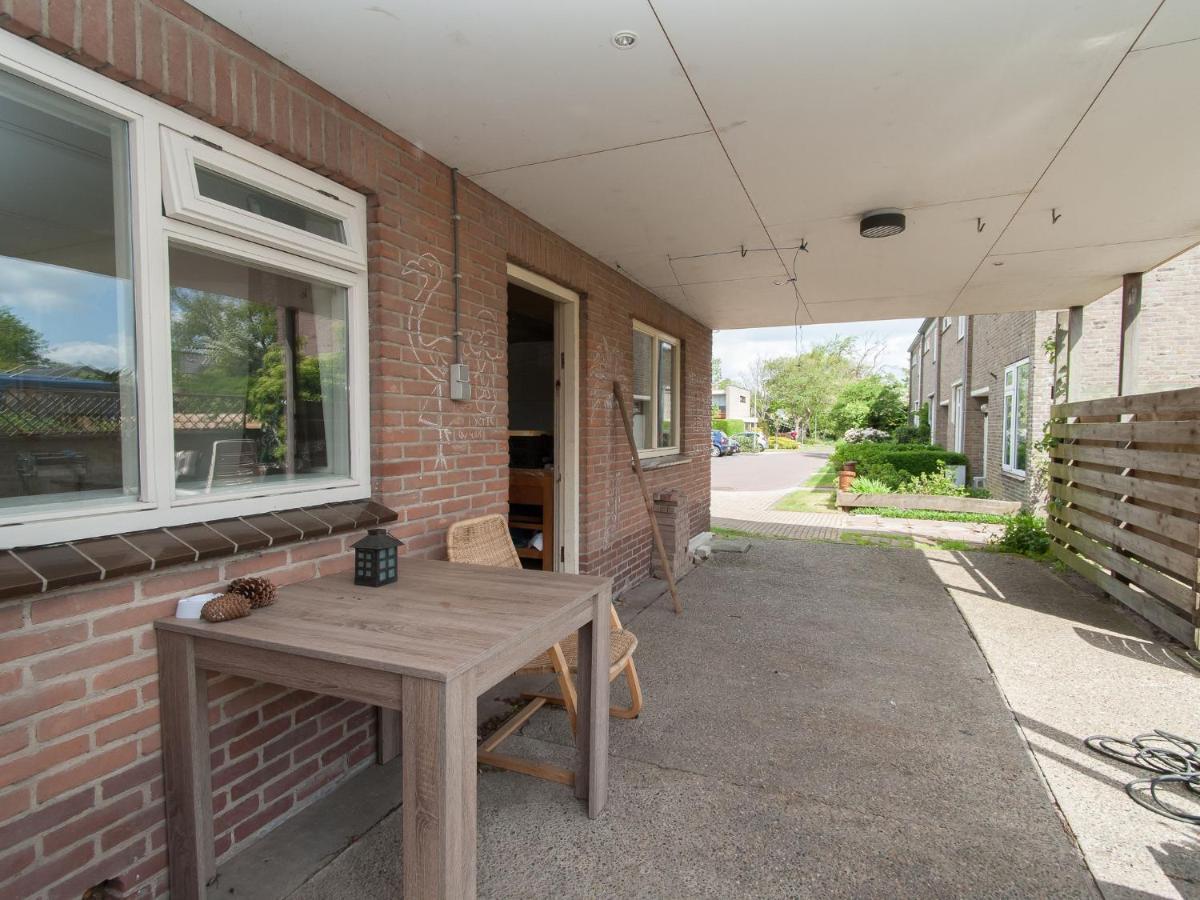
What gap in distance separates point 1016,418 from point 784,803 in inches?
359

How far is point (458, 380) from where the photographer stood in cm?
288

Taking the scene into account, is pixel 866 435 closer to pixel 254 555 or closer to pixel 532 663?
pixel 532 663

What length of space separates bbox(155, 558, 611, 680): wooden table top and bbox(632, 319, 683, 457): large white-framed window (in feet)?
11.2

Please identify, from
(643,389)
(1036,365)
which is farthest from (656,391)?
(1036,365)

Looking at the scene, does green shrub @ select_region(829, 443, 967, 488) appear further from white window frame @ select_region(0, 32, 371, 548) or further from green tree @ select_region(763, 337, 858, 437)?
green tree @ select_region(763, 337, 858, 437)

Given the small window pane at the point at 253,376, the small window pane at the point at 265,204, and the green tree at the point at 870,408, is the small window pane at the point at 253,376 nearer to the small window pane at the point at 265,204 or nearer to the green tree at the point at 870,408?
the small window pane at the point at 265,204

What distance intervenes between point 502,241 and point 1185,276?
815cm

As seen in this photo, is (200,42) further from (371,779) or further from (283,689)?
(371,779)

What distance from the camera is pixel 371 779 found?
7.97 feet

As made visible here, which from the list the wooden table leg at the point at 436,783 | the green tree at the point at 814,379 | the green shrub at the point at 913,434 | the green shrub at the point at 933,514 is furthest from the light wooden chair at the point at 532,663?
the green tree at the point at 814,379

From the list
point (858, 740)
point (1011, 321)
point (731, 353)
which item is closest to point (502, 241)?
point (858, 740)

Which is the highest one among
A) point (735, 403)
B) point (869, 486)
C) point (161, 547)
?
point (735, 403)

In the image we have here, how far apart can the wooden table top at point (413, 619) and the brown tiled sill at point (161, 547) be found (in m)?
0.19

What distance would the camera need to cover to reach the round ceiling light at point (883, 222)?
3.55 metres
